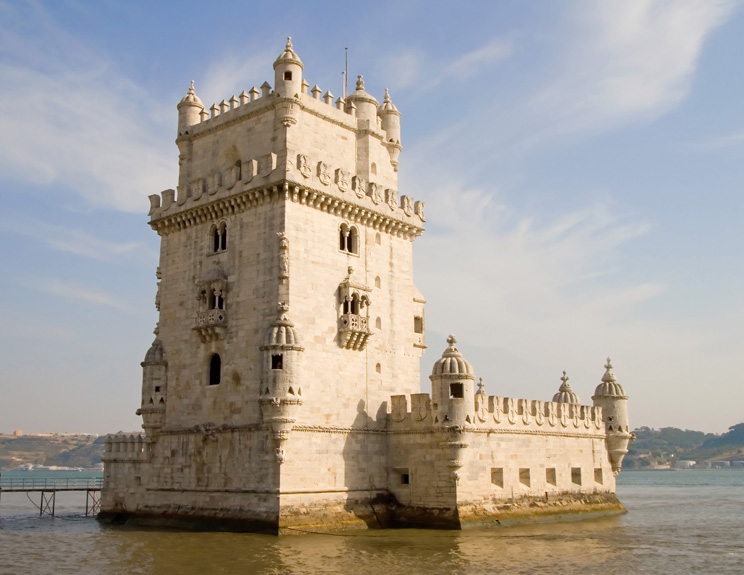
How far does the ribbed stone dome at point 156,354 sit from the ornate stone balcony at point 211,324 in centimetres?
298

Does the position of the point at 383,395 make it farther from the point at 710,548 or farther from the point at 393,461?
the point at 710,548

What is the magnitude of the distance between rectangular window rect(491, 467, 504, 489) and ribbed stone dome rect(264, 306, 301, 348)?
1093cm

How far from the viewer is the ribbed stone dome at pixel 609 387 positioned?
47406 mm

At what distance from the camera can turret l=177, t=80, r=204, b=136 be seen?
40.9 metres

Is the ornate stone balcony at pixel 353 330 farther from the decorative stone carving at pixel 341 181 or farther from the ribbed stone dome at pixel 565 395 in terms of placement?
the ribbed stone dome at pixel 565 395

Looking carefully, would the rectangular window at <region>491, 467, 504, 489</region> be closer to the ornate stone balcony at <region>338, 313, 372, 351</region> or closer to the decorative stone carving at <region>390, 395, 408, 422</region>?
the decorative stone carving at <region>390, 395, 408, 422</region>

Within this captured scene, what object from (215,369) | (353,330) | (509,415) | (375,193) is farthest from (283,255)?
(509,415)

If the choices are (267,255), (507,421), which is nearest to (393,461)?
(507,421)

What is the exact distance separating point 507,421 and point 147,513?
16.6m

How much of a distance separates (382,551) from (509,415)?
11.5m

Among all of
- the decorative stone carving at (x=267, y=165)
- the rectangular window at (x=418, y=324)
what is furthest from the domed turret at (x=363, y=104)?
the rectangular window at (x=418, y=324)

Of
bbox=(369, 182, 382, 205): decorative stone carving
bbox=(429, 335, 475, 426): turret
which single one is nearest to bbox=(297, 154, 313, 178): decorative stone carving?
bbox=(369, 182, 382, 205): decorative stone carving

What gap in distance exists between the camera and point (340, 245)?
1481 inches

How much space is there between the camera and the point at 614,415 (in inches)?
1849
